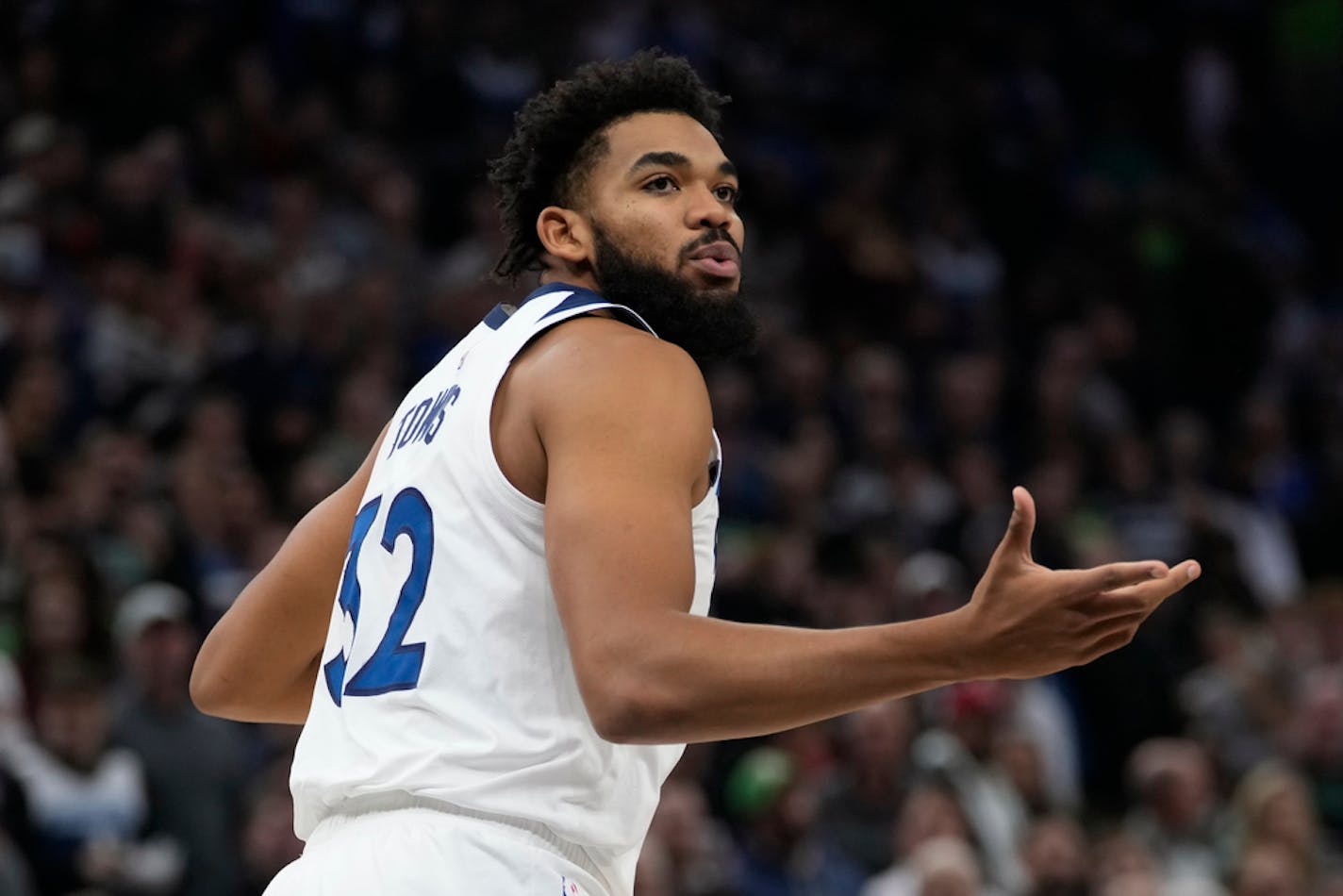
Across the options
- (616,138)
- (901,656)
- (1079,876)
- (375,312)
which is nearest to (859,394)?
(375,312)

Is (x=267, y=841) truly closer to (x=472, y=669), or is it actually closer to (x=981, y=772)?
(x=981, y=772)

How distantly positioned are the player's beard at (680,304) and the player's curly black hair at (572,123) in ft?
0.88

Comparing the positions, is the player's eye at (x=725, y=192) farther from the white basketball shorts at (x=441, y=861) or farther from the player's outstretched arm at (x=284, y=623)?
the white basketball shorts at (x=441, y=861)

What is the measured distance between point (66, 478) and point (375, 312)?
92.7 inches

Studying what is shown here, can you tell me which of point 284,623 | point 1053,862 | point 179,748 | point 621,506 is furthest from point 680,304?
point 1053,862

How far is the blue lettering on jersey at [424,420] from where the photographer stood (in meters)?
3.39

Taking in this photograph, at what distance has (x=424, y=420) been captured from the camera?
3.46 meters

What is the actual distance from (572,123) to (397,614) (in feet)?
3.34

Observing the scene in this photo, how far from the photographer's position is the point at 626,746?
10.6 feet

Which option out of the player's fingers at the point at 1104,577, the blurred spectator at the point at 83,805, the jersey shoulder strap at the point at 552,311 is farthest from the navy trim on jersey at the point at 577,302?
the blurred spectator at the point at 83,805

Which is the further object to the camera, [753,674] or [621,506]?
[621,506]

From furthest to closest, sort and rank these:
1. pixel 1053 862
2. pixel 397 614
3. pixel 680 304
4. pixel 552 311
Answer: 1. pixel 1053 862
2. pixel 680 304
3. pixel 552 311
4. pixel 397 614

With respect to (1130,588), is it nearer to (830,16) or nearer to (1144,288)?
(1144,288)

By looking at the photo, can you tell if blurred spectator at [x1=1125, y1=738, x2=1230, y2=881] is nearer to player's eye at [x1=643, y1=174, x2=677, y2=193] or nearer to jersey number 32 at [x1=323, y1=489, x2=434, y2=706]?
player's eye at [x1=643, y1=174, x2=677, y2=193]
